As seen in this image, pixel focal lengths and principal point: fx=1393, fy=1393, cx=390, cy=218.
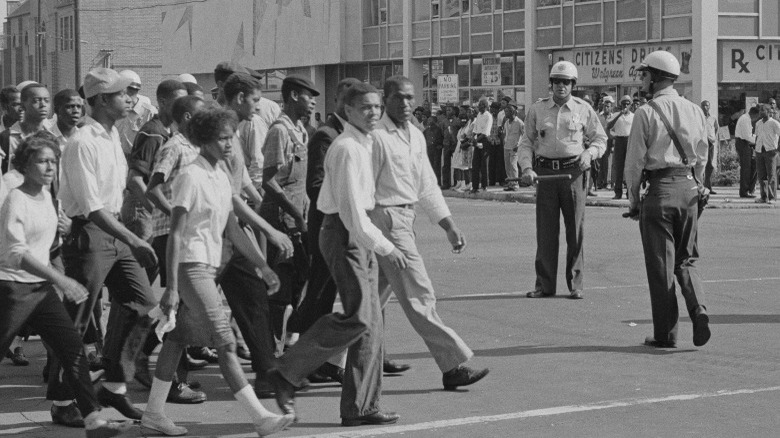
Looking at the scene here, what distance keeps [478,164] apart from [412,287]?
22.7 m

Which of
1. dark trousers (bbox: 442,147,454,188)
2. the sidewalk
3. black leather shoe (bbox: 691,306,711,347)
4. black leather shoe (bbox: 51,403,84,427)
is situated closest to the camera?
black leather shoe (bbox: 51,403,84,427)

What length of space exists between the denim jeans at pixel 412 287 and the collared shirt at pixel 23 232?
1934 mm

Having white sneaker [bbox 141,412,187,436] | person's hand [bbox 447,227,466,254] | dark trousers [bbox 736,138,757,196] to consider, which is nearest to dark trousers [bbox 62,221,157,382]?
white sneaker [bbox 141,412,187,436]

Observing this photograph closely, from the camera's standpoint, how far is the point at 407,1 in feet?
155

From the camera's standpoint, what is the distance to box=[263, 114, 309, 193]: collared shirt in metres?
9.38

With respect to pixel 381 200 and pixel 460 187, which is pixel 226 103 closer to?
pixel 381 200

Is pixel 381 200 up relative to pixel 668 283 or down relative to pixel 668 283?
up

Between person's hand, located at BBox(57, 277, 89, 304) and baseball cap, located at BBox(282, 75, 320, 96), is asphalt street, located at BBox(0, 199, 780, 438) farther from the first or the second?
baseball cap, located at BBox(282, 75, 320, 96)

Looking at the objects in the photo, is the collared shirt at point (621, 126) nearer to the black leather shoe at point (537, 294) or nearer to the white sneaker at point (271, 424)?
the black leather shoe at point (537, 294)

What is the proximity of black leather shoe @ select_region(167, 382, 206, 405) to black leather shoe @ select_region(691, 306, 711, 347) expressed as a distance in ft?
11.5

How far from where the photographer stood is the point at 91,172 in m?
7.72

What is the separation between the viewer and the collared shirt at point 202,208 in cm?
698

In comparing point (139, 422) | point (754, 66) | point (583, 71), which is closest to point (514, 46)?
point (583, 71)

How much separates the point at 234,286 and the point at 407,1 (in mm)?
39954
